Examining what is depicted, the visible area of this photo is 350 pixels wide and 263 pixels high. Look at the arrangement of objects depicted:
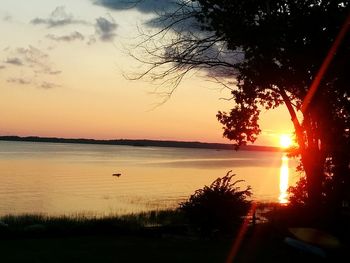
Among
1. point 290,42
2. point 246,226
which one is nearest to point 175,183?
point 246,226

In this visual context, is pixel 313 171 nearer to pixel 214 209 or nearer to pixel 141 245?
pixel 214 209

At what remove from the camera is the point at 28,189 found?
5078cm

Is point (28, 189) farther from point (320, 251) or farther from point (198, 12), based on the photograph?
point (320, 251)

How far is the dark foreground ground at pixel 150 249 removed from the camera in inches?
458

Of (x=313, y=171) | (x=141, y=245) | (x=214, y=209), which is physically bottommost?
(x=141, y=245)

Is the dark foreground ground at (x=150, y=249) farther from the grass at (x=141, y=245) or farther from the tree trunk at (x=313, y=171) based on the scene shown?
the tree trunk at (x=313, y=171)

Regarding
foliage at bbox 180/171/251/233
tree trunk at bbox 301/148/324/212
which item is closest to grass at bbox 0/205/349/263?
foliage at bbox 180/171/251/233

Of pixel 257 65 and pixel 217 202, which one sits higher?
pixel 257 65

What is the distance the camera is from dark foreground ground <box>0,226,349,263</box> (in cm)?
1163

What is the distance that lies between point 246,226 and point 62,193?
33.8m

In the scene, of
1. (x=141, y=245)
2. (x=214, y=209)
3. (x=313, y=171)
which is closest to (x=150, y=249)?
(x=141, y=245)

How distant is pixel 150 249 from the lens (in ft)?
43.4

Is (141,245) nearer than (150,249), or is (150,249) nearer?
(150,249)

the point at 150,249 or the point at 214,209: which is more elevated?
the point at 214,209
